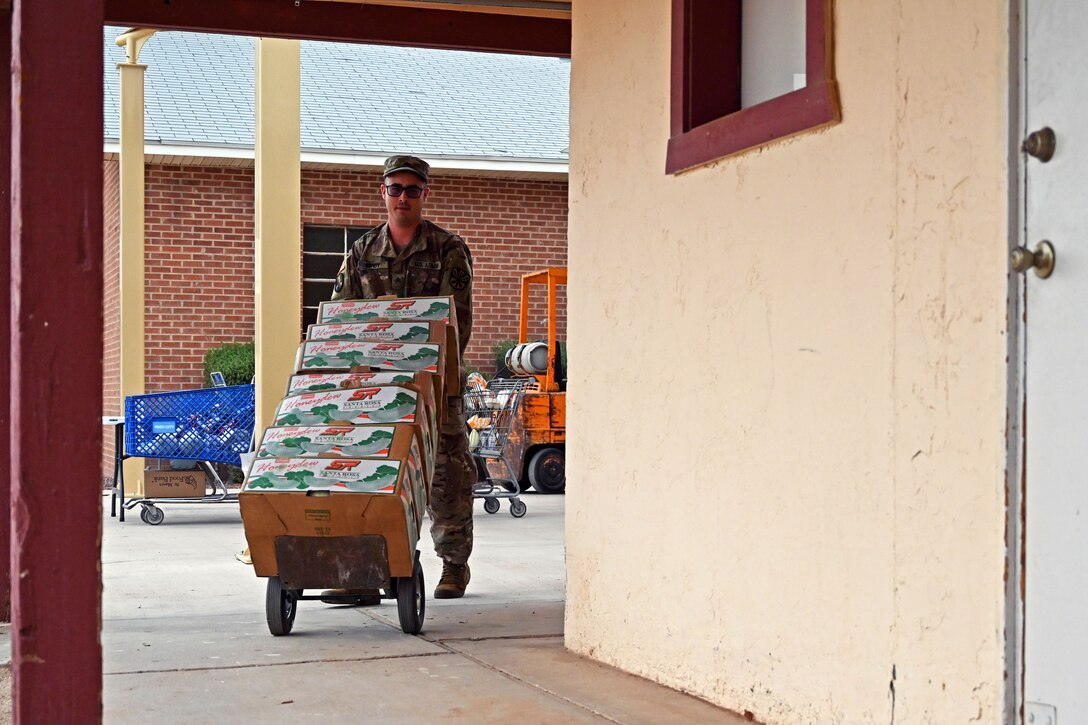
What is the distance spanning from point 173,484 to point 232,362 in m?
5.51

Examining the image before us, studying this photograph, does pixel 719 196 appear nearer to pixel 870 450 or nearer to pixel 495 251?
pixel 870 450

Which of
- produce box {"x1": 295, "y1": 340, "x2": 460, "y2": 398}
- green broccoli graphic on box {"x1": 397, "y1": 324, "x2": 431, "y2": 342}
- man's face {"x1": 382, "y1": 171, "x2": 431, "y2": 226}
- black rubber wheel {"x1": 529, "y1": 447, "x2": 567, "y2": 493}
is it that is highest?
man's face {"x1": 382, "y1": 171, "x2": 431, "y2": 226}

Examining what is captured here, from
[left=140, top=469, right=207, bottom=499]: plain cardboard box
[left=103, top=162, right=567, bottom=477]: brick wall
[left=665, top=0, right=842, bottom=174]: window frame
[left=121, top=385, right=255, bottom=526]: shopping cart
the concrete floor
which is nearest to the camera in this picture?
[left=665, top=0, right=842, bottom=174]: window frame

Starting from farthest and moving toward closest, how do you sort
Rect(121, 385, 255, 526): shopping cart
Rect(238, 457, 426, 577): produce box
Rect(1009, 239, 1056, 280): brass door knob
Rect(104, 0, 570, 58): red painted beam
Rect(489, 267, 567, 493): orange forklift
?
Rect(489, 267, 567, 493): orange forklift < Rect(121, 385, 255, 526): shopping cart < Rect(104, 0, 570, 58): red painted beam < Rect(238, 457, 426, 577): produce box < Rect(1009, 239, 1056, 280): brass door knob

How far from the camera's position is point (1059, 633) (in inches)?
130

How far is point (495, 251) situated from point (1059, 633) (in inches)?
667

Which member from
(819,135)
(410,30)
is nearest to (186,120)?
(410,30)

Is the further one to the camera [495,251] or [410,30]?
[495,251]

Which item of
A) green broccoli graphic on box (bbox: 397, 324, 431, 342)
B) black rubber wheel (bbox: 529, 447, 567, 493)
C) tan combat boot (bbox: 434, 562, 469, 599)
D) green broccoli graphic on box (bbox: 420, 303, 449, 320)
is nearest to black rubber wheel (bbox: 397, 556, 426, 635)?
green broccoli graphic on box (bbox: 397, 324, 431, 342)

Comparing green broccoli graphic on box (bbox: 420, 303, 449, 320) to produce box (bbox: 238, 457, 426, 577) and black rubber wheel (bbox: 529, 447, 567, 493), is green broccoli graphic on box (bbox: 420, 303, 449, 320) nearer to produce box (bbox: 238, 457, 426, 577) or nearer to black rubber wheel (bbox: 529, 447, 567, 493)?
produce box (bbox: 238, 457, 426, 577)

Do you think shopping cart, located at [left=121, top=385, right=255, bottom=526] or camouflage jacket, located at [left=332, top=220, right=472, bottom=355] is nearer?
camouflage jacket, located at [left=332, top=220, right=472, bottom=355]

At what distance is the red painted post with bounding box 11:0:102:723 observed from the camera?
9.56ft

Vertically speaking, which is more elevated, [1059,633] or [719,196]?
[719,196]

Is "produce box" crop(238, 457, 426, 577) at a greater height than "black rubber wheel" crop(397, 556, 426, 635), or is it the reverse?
"produce box" crop(238, 457, 426, 577)
